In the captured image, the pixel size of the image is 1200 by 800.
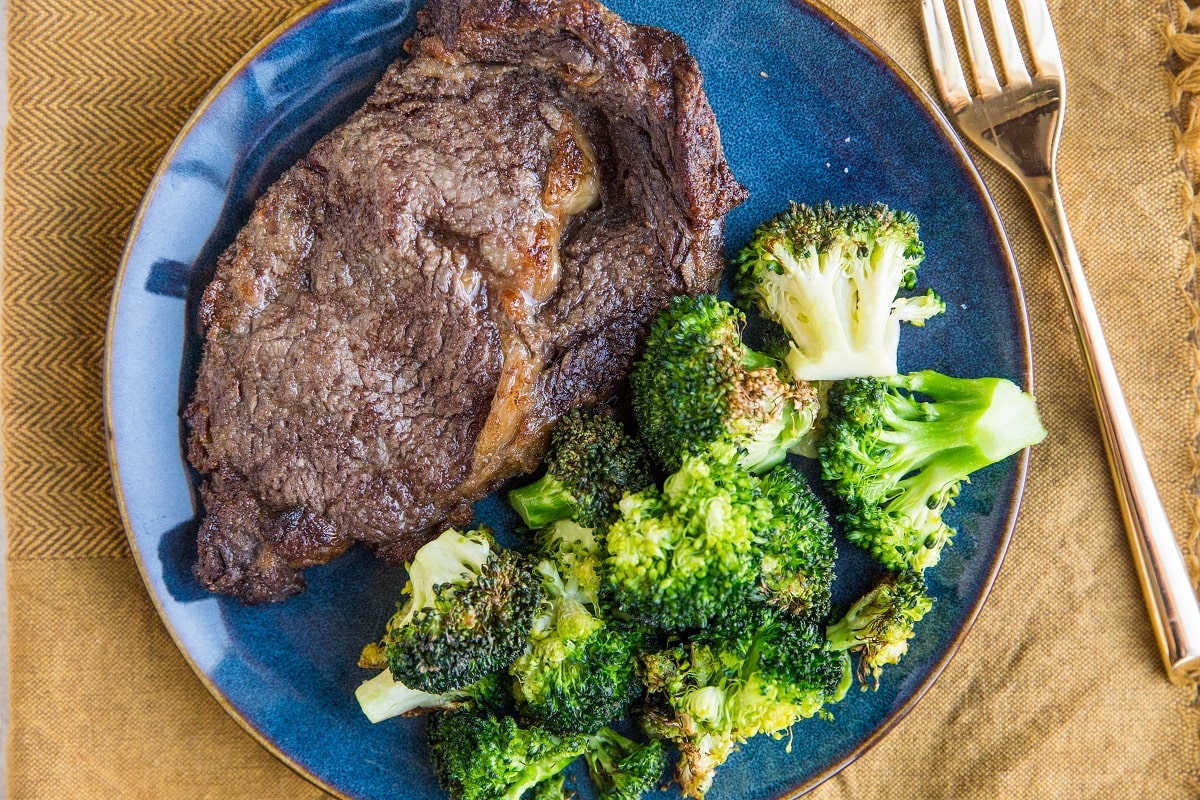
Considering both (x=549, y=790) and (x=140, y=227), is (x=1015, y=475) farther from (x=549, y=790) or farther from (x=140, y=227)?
(x=140, y=227)

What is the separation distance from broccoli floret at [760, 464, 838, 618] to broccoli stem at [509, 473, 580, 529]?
715mm

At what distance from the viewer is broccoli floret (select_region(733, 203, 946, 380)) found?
293cm

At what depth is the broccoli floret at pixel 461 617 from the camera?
2.80 metres

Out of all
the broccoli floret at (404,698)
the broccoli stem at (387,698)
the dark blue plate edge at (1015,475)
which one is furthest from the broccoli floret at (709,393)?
the broccoli stem at (387,698)

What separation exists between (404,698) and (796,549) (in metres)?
1.59

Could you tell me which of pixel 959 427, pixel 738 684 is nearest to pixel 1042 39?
pixel 959 427

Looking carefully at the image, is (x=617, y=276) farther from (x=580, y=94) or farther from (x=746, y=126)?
(x=746, y=126)

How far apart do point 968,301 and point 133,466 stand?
3.34 metres

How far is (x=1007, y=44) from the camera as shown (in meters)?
3.32

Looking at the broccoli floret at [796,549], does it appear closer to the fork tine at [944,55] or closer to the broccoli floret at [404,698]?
the broccoli floret at [404,698]

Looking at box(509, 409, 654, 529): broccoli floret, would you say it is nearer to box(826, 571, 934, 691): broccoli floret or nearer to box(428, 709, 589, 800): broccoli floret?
box(428, 709, 589, 800): broccoli floret

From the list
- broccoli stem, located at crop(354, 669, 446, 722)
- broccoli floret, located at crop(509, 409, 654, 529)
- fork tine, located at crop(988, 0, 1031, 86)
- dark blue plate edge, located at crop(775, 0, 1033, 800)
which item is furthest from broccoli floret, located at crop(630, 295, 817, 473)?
fork tine, located at crop(988, 0, 1031, 86)

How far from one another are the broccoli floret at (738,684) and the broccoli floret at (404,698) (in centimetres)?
58

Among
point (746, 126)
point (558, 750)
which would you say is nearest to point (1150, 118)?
point (746, 126)
